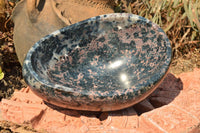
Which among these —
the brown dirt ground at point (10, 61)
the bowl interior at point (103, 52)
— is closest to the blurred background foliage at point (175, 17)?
the brown dirt ground at point (10, 61)

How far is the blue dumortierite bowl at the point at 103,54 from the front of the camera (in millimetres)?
1532

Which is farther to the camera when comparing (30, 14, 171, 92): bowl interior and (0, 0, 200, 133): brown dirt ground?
(0, 0, 200, 133): brown dirt ground

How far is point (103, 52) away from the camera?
1792 mm

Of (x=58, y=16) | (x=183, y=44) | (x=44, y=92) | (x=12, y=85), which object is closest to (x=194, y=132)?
(x=44, y=92)

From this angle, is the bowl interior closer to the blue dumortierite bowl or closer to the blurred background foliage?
the blue dumortierite bowl

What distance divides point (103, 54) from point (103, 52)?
0.01 m

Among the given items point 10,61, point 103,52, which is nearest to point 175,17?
point 103,52

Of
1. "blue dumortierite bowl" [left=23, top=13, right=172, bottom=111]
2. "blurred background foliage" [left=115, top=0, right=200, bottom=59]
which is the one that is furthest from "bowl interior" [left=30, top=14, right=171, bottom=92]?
"blurred background foliage" [left=115, top=0, right=200, bottom=59]

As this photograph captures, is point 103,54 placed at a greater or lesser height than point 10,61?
greater

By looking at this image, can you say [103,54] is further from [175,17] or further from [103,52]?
[175,17]

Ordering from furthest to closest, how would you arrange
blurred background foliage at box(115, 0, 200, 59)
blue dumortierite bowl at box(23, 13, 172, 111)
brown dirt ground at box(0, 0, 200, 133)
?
brown dirt ground at box(0, 0, 200, 133) < blurred background foliage at box(115, 0, 200, 59) < blue dumortierite bowl at box(23, 13, 172, 111)

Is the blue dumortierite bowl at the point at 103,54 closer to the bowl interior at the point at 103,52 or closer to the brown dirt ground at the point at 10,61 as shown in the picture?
the bowl interior at the point at 103,52

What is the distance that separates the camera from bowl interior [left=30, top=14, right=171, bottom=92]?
1.57 meters

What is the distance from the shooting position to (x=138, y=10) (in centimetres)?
258
